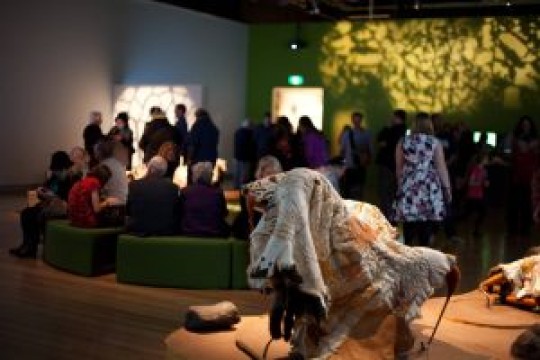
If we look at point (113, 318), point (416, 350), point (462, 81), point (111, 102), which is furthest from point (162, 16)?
point (416, 350)

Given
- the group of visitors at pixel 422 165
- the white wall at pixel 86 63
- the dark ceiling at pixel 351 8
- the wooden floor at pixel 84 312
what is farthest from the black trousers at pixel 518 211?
the white wall at pixel 86 63

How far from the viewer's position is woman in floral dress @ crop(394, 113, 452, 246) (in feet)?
22.1

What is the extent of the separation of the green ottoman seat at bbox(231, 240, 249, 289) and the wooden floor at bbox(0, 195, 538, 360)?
0.42ft

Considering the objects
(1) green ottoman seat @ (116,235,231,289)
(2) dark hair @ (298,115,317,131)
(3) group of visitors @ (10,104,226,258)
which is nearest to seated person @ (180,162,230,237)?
(3) group of visitors @ (10,104,226,258)

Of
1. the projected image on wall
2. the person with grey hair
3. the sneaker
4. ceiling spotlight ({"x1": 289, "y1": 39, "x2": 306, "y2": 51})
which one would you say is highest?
ceiling spotlight ({"x1": 289, "y1": 39, "x2": 306, "y2": 51})

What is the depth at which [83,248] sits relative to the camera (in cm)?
664

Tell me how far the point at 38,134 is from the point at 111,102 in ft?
6.84

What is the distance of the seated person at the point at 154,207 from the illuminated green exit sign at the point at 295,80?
1056 cm

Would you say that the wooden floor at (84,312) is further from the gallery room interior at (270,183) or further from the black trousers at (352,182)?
the black trousers at (352,182)

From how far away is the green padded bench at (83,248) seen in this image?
21.7 ft

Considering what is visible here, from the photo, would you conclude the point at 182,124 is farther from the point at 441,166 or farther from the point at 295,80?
the point at 441,166

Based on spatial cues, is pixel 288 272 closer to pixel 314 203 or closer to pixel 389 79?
pixel 314 203

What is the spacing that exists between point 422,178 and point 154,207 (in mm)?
2395

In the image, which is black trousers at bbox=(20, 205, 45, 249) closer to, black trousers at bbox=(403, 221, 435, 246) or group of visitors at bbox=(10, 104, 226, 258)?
group of visitors at bbox=(10, 104, 226, 258)
